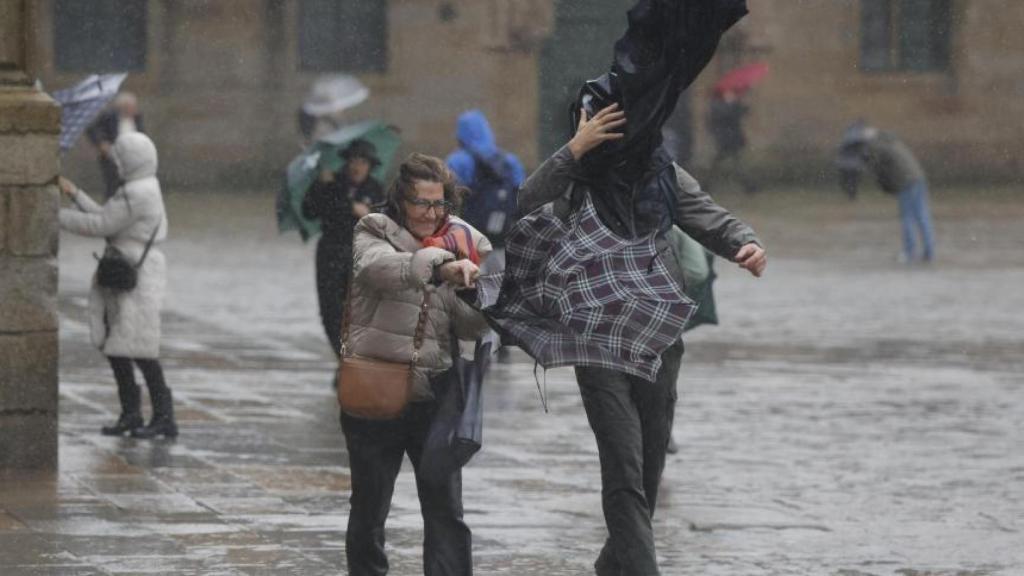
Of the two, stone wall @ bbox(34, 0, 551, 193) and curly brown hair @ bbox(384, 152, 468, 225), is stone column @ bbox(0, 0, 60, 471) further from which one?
stone wall @ bbox(34, 0, 551, 193)

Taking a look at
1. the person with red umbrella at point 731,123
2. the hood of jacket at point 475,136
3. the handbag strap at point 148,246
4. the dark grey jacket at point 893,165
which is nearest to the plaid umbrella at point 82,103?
the handbag strap at point 148,246

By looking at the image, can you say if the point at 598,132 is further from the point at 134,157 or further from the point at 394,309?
the point at 134,157

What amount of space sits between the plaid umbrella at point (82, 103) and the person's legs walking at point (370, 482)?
4321mm

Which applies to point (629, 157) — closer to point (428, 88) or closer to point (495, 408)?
point (495, 408)

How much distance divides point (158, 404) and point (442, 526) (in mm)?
4727

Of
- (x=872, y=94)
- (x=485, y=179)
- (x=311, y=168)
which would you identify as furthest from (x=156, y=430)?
(x=872, y=94)

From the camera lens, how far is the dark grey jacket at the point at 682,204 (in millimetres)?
7578

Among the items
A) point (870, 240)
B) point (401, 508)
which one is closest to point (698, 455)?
point (401, 508)

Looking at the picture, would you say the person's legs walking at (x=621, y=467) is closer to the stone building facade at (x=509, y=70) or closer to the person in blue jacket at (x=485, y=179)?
the person in blue jacket at (x=485, y=179)

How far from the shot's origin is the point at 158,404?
11.8 m

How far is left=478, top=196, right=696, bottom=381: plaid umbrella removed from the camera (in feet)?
24.6

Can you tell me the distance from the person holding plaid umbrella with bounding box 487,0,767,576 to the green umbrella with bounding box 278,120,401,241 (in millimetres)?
6062

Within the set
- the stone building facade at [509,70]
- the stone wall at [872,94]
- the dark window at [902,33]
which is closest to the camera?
the stone building facade at [509,70]

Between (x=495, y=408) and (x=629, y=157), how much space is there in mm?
6168
